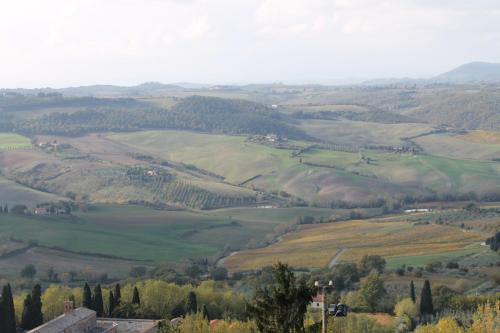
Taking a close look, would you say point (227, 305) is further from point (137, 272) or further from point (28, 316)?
point (137, 272)

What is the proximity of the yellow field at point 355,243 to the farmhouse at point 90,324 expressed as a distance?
145 ft

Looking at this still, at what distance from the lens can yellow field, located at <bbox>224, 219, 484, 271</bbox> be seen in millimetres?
117438

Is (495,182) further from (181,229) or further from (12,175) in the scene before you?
(12,175)

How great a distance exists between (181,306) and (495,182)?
134079 mm

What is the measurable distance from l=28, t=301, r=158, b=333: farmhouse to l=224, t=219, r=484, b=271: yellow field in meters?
44.2

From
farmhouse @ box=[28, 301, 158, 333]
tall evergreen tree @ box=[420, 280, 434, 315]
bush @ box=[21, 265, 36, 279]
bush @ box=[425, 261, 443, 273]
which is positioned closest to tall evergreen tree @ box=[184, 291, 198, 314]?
farmhouse @ box=[28, 301, 158, 333]

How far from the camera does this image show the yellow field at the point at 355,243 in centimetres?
11744

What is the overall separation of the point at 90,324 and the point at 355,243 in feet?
221

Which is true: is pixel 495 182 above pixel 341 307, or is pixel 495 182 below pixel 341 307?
below

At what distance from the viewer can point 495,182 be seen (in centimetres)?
19375

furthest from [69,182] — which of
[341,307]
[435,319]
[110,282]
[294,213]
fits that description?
[341,307]

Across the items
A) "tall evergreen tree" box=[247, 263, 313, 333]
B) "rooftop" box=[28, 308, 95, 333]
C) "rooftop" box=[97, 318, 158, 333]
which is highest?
"tall evergreen tree" box=[247, 263, 313, 333]

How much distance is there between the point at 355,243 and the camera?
128375mm

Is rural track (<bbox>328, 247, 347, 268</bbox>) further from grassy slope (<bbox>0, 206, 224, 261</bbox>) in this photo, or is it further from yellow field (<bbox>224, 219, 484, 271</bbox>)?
grassy slope (<bbox>0, 206, 224, 261</bbox>)
